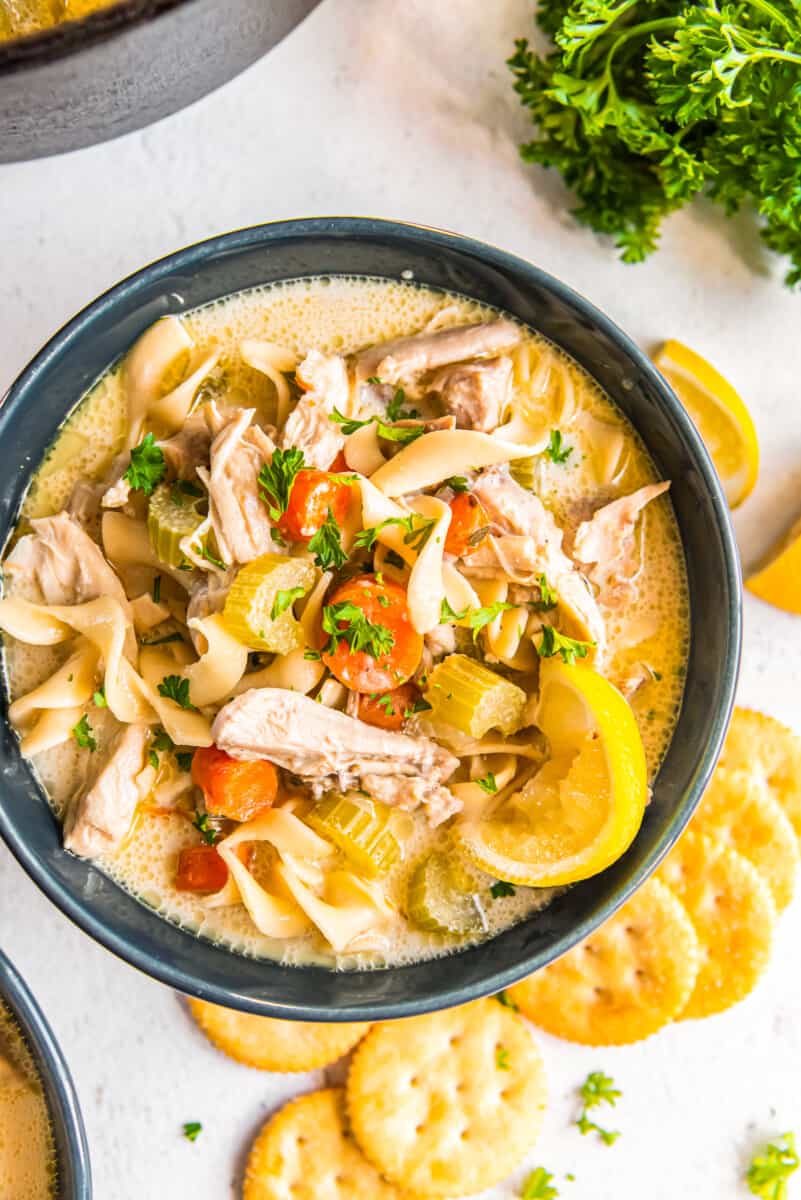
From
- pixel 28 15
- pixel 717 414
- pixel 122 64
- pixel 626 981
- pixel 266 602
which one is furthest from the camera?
pixel 626 981

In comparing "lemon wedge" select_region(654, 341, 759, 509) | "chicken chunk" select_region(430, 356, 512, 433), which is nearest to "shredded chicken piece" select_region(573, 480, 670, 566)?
"chicken chunk" select_region(430, 356, 512, 433)

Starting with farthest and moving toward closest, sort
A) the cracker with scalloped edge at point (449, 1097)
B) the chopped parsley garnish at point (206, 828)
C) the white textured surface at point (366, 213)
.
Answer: the cracker with scalloped edge at point (449, 1097), the white textured surface at point (366, 213), the chopped parsley garnish at point (206, 828)

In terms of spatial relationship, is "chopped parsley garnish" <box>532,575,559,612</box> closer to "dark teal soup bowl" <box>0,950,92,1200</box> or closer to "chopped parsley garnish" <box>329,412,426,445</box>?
"chopped parsley garnish" <box>329,412,426,445</box>

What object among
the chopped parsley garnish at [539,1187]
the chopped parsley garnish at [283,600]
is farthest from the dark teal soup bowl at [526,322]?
the chopped parsley garnish at [539,1187]

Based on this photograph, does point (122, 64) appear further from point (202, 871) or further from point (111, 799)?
point (202, 871)

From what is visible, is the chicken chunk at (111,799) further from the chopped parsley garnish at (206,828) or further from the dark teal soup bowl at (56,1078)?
the dark teal soup bowl at (56,1078)

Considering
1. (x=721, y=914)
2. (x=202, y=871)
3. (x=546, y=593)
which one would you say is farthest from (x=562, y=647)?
(x=721, y=914)
